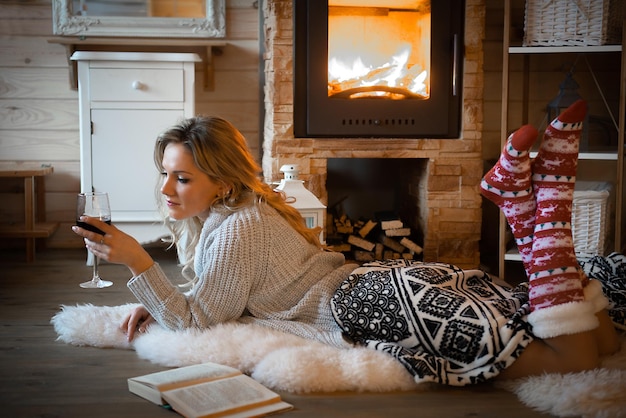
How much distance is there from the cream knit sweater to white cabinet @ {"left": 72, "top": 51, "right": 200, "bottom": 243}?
1298 millimetres

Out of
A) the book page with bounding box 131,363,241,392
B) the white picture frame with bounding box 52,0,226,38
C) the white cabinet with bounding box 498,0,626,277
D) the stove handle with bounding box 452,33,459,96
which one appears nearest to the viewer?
the book page with bounding box 131,363,241,392

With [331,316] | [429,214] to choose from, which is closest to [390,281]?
[331,316]

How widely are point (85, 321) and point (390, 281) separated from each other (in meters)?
0.85

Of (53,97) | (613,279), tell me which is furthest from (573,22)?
(53,97)

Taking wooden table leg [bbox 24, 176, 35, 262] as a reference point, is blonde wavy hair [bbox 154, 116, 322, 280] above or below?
above

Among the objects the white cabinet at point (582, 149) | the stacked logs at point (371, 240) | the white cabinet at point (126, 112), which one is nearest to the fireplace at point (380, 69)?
the white cabinet at point (582, 149)

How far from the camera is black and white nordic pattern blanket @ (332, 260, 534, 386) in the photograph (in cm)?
162

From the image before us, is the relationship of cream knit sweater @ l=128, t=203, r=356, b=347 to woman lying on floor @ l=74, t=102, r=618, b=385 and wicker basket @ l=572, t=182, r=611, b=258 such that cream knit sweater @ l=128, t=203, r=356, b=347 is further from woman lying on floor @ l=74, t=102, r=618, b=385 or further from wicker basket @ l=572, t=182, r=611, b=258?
A: wicker basket @ l=572, t=182, r=611, b=258

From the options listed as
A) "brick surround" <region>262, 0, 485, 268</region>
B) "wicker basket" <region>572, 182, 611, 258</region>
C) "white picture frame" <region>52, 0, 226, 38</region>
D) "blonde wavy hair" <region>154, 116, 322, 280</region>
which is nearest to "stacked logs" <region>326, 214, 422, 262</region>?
"brick surround" <region>262, 0, 485, 268</region>

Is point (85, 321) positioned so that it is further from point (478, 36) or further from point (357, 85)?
point (478, 36)

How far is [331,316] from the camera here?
1842 mm

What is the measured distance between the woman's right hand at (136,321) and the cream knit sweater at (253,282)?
14 centimetres

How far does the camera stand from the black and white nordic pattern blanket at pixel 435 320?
1.62 m

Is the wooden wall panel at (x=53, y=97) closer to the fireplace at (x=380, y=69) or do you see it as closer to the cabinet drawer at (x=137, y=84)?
the cabinet drawer at (x=137, y=84)
